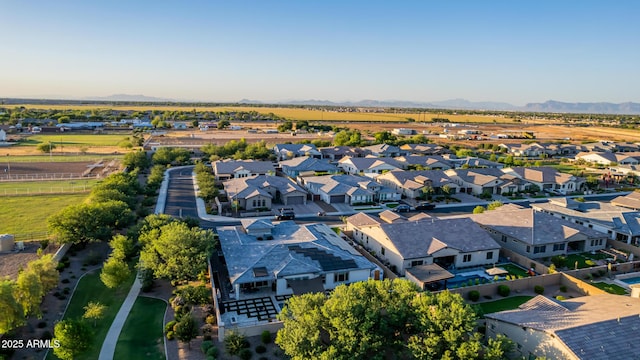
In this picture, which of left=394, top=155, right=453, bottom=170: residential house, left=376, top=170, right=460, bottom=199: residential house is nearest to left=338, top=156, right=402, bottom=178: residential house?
left=394, top=155, right=453, bottom=170: residential house

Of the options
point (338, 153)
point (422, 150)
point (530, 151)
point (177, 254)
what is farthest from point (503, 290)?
point (530, 151)

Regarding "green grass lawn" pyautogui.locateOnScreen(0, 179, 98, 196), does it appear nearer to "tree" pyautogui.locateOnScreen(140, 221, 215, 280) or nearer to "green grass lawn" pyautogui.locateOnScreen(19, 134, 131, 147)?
"tree" pyautogui.locateOnScreen(140, 221, 215, 280)

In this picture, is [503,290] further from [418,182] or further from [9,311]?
[418,182]

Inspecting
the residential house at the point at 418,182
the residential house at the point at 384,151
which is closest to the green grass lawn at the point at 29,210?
the residential house at the point at 418,182

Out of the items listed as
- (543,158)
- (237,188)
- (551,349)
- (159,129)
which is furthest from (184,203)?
(159,129)

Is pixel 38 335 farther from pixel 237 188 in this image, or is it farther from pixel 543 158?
pixel 543 158
